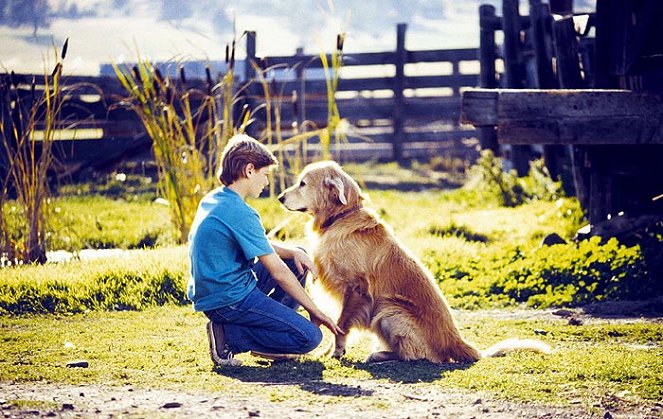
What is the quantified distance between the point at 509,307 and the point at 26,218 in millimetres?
4190

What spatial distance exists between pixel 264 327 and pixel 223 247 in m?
0.53

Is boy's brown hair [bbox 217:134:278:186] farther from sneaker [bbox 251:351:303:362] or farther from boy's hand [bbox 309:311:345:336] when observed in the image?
sneaker [bbox 251:351:303:362]

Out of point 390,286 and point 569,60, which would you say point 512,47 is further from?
point 390,286

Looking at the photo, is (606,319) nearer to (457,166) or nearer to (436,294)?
(436,294)

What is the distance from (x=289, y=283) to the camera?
5305 mm

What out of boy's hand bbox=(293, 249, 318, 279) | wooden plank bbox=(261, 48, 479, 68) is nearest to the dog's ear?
boy's hand bbox=(293, 249, 318, 279)

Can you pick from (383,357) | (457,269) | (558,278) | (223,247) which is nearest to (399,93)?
(457,269)

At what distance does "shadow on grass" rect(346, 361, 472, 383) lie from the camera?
5.00 meters

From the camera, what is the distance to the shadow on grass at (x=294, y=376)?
4.70m

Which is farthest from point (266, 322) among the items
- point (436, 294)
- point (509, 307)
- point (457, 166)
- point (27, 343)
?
point (457, 166)

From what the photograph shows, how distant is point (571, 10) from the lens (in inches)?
449

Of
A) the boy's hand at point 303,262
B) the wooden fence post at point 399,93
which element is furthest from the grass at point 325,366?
the wooden fence post at point 399,93

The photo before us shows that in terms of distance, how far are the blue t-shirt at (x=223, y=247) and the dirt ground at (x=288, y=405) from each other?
0.66m

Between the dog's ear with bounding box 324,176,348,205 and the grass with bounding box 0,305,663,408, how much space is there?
3.07 ft
